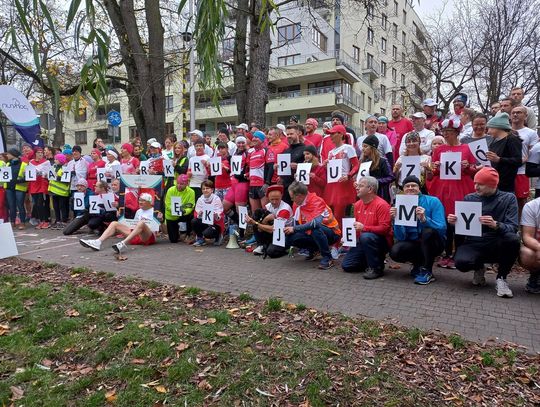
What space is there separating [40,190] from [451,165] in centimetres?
1129

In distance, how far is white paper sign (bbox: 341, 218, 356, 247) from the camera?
5.97m

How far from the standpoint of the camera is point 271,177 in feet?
26.2

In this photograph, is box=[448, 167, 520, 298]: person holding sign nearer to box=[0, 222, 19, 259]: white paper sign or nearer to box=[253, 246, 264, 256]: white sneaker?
box=[253, 246, 264, 256]: white sneaker

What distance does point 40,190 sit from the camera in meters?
11.8

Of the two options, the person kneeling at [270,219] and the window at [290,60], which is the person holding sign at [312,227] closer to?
the person kneeling at [270,219]

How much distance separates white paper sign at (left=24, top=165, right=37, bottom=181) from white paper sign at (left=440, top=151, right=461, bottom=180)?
11.0 m

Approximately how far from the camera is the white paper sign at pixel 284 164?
7547mm

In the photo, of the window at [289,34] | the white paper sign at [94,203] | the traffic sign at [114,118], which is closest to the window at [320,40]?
the window at [289,34]

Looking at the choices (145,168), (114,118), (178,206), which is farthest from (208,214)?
(114,118)

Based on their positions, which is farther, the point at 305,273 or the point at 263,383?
the point at 305,273

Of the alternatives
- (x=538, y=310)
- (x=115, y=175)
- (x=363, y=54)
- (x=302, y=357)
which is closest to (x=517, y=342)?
Answer: (x=538, y=310)

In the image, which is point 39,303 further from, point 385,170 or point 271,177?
point 385,170

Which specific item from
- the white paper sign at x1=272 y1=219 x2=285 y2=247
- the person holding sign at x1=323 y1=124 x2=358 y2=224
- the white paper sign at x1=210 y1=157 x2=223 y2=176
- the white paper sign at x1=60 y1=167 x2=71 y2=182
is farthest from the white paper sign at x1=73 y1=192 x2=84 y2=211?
the person holding sign at x1=323 y1=124 x2=358 y2=224

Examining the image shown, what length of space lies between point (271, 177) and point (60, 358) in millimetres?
5065
